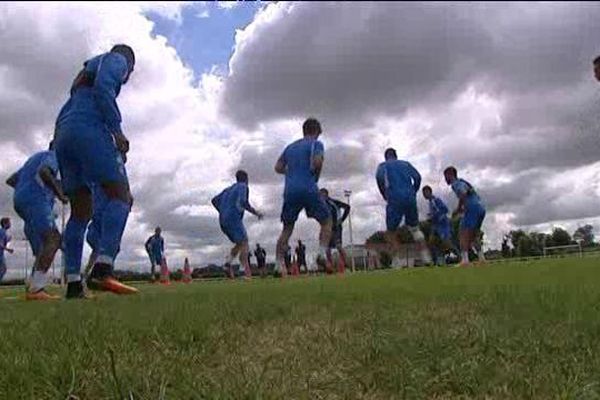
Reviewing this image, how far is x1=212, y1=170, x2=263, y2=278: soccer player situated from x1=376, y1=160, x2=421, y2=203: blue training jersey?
3.06 meters

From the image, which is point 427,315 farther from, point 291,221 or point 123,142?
point 291,221

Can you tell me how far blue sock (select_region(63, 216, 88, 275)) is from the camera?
24.7 ft

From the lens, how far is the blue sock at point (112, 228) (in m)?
7.29

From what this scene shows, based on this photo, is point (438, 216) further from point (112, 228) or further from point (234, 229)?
point (112, 228)

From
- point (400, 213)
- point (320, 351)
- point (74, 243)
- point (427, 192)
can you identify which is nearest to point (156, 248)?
point (427, 192)

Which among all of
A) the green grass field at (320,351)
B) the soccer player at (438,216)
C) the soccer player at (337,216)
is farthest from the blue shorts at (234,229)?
the green grass field at (320,351)

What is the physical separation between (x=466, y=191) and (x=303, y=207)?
183 inches

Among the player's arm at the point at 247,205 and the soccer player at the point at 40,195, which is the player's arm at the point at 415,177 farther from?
the soccer player at the point at 40,195

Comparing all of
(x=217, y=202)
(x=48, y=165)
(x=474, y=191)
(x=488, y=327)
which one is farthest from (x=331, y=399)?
(x=217, y=202)

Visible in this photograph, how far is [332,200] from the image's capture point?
17.5 metres

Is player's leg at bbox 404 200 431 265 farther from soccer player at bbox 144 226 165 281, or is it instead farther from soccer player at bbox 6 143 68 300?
soccer player at bbox 144 226 165 281

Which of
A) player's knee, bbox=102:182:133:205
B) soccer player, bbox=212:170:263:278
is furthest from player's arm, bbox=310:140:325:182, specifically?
player's knee, bbox=102:182:133:205

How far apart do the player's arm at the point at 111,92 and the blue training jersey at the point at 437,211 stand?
15554 millimetres

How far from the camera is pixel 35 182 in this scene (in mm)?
9680
